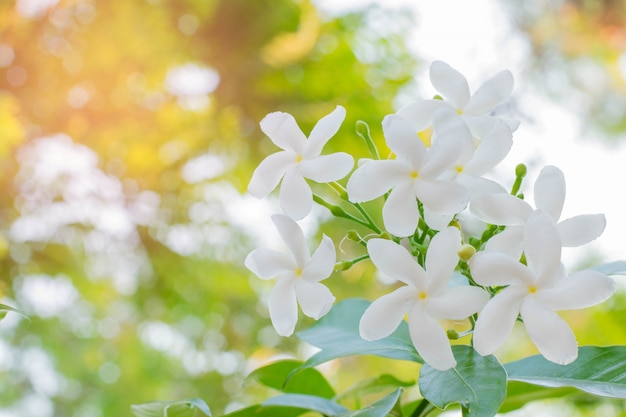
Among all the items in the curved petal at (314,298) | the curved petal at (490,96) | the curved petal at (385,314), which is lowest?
the curved petal at (385,314)

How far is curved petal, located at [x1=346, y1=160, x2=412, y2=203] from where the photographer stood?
353 mm

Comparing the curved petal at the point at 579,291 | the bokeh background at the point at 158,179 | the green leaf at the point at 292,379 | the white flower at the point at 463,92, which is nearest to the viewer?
the curved petal at the point at 579,291

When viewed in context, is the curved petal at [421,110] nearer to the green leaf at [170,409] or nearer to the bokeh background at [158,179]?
the green leaf at [170,409]

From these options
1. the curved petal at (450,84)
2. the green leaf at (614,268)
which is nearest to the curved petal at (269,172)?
the curved petal at (450,84)

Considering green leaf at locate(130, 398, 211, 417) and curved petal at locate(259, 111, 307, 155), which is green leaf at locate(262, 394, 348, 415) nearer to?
green leaf at locate(130, 398, 211, 417)

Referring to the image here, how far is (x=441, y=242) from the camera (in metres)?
0.33

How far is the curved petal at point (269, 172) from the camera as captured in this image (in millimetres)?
405

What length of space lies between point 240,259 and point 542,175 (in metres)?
1.94

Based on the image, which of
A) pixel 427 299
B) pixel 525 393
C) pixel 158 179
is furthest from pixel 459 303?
pixel 158 179

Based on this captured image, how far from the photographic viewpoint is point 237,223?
2264 mm

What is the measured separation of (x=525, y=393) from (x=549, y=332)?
0.71ft

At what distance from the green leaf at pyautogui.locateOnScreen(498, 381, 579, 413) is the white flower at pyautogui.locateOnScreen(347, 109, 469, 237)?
0.20 m

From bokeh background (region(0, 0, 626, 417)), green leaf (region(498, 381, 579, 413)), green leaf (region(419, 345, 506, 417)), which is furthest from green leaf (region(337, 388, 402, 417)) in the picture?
bokeh background (region(0, 0, 626, 417))

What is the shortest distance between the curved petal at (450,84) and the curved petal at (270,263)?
0.51 feet
